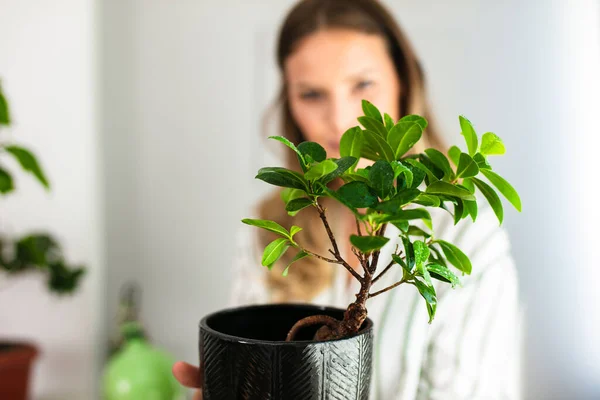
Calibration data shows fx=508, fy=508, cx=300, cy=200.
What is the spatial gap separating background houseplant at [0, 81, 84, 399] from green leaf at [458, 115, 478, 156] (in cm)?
95

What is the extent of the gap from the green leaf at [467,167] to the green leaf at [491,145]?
0.04 metres

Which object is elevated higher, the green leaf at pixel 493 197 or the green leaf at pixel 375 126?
the green leaf at pixel 375 126

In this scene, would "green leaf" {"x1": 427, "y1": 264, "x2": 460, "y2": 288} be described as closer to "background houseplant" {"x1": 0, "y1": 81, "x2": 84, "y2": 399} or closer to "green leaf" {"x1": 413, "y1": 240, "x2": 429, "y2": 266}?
"green leaf" {"x1": 413, "y1": 240, "x2": 429, "y2": 266}

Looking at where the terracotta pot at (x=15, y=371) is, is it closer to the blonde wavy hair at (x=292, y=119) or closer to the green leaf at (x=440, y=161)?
the blonde wavy hair at (x=292, y=119)

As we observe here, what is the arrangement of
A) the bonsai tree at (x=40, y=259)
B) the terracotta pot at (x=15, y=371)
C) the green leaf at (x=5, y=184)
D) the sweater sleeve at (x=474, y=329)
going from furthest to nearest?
the bonsai tree at (x=40, y=259) → the terracotta pot at (x=15, y=371) → the sweater sleeve at (x=474, y=329) → the green leaf at (x=5, y=184)

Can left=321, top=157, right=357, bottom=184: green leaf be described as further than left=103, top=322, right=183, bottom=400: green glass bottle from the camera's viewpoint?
No

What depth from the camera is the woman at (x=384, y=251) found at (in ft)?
3.09

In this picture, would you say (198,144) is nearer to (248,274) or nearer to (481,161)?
(248,274)

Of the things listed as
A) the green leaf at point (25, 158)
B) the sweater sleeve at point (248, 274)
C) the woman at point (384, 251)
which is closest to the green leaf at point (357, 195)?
the green leaf at point (25, 158)

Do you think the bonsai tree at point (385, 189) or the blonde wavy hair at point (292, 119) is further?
the blonde wavy hair at point (292, 119)

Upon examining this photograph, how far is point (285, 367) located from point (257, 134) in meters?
1.00

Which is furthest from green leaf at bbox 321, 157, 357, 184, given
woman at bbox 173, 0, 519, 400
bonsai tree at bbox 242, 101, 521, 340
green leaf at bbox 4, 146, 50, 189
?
woman at bbox 173, 0, 519, 400

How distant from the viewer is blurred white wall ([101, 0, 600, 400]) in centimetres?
102

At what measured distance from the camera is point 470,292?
0.94 m
